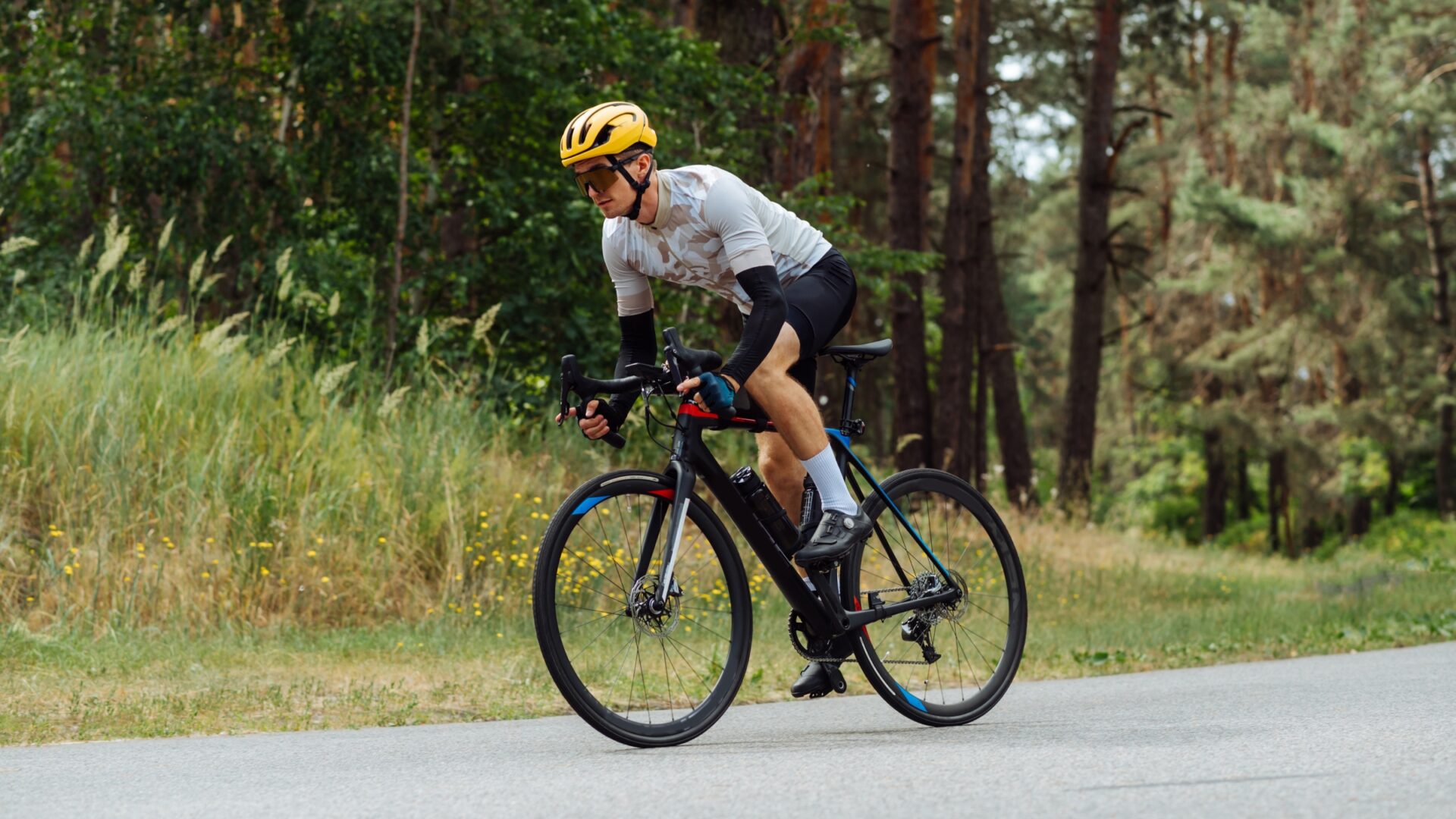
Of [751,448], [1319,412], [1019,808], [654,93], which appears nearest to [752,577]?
[751,448]

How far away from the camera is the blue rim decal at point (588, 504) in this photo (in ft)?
16.7

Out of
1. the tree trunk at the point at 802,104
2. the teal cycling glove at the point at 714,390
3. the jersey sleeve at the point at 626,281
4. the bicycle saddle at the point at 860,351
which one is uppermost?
the tree trunk at the point at 802,104

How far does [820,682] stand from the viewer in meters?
5.77

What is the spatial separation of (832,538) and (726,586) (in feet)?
1.33

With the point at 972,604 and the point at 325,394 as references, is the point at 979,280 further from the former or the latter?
the point at 972,604

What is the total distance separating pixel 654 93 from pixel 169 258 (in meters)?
4.13

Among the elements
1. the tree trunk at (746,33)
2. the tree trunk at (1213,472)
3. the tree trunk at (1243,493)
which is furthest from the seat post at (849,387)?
the tree trunk at (1243,493)

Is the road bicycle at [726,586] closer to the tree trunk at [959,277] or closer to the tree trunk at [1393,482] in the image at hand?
the tree trunk at [959,277]

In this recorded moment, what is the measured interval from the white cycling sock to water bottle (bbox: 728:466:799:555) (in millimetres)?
154

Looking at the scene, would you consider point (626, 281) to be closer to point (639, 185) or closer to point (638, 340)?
point (638, 340)

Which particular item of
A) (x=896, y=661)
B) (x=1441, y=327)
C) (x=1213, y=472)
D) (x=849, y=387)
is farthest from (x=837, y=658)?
(x=1213, y=472)

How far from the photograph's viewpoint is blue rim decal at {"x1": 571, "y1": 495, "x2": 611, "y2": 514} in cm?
509

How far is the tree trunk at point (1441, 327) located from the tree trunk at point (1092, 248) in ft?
39.0

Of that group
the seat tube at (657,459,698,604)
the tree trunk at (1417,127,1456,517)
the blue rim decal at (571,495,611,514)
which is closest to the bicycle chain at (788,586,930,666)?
the seat tube at (657,459,698,604)
